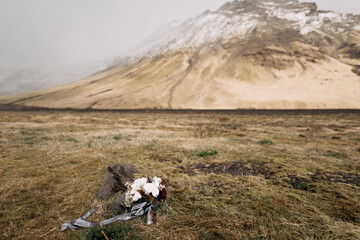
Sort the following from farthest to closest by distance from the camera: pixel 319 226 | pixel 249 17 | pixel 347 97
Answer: pixel 249 17
pixel 347 97
pixel 319 226

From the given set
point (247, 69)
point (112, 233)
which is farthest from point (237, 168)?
point (247, 69)

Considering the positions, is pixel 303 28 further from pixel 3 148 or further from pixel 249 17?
pixel 3 148

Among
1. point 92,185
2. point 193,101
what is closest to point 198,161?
point 92,185

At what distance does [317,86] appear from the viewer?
225 ft

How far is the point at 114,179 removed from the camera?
539 cm

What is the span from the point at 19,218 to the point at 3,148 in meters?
11.0

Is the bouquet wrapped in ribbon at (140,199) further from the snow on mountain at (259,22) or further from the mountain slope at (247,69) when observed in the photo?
the snow on mountain at (259,22)

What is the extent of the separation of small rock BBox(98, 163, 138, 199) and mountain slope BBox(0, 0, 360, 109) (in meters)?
60.0

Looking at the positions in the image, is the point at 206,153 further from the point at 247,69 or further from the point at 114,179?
the point at 247,69

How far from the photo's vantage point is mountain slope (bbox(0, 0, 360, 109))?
2623 inches

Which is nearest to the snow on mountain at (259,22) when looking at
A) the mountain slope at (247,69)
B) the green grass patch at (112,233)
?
the mountain slope at (247,69)

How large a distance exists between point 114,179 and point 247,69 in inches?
3681

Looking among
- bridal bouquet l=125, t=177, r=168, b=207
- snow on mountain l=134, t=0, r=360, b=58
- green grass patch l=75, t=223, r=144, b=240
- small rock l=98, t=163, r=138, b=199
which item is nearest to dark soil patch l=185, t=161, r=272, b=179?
small rock l=98, t=163, r=138, b=199

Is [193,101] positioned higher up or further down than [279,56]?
further down
